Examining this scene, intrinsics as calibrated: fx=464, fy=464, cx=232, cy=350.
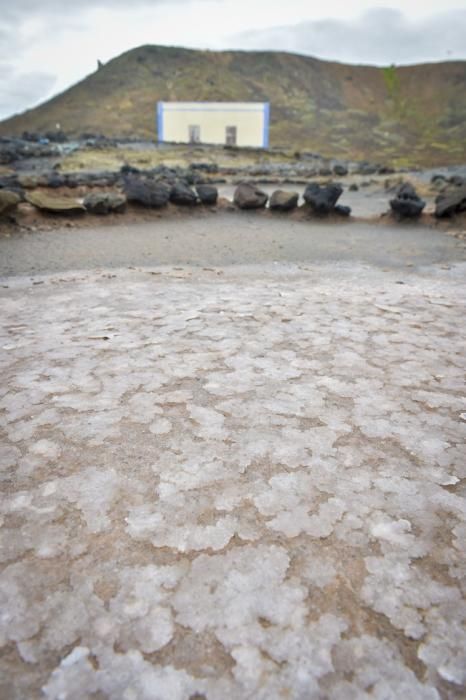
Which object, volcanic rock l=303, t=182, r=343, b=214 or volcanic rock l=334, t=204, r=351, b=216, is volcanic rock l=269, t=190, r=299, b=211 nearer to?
volcanic rock l=303, t=182, r=343, b=214

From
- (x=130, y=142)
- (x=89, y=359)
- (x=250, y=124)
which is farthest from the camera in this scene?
(x=250, y=124)

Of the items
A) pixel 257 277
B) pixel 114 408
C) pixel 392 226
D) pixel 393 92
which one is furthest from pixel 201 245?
pixel 393 92

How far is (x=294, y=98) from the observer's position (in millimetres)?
50531

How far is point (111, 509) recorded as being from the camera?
1424 mm

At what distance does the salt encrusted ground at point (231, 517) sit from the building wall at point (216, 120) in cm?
3366

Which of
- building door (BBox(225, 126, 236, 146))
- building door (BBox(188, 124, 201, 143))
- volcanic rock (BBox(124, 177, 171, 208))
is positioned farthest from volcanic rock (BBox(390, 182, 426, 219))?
building door (BBox(188, 124, 201, 143))

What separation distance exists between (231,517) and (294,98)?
2240 inches

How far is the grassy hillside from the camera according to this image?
128 ft

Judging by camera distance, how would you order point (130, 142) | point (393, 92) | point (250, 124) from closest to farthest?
point (130, 142), point (250, 124), point (393, 92)

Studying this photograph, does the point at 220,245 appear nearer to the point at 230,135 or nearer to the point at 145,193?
the point at 145,193

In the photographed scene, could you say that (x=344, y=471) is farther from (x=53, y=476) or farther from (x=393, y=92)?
(x=393, y=92)

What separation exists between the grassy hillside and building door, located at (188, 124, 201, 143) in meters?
4.68

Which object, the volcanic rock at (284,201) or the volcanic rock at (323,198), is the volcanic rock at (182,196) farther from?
the volcanic rock at (323,198)

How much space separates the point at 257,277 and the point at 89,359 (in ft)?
8.24
